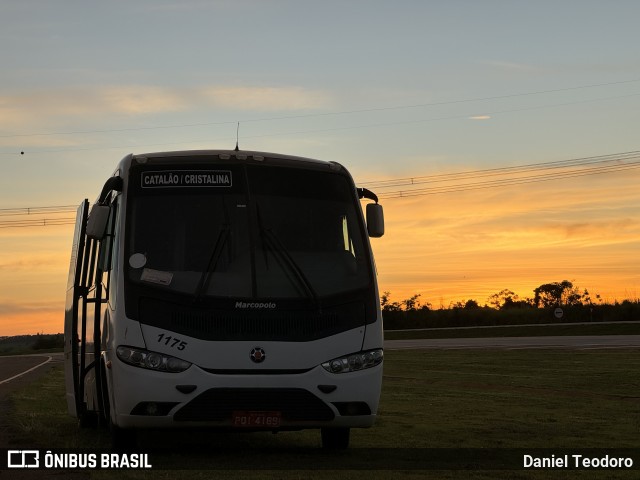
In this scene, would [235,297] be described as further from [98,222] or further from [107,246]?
[107,246]

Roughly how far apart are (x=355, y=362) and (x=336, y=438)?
4.46 feet

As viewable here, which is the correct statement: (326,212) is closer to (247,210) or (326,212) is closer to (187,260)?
(247,210)

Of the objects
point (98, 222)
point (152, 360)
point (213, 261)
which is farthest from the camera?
point (98, 222)

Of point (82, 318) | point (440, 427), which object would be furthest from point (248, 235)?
point (440, 427)

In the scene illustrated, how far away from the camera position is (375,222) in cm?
1235

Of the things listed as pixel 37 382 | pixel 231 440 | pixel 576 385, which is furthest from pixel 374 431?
pixel 37 382

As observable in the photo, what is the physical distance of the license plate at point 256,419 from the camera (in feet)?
35.7

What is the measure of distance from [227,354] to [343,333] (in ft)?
3.79

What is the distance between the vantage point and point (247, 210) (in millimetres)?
11836

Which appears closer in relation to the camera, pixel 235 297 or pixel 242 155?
pixel 235 297

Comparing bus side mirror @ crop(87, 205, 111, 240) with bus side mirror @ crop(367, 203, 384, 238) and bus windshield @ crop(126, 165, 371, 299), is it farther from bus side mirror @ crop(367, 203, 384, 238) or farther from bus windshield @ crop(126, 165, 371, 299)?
bus side mirror @ crop(367, 203, 384, 238)

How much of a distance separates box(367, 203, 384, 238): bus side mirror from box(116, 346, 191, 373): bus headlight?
2.64 m

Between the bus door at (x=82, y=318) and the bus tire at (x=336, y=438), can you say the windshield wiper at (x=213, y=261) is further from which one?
the bus tire at (x=336, y=438)

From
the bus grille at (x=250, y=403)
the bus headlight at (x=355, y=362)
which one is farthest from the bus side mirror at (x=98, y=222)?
the bus headlight at (x=355, y=362)
